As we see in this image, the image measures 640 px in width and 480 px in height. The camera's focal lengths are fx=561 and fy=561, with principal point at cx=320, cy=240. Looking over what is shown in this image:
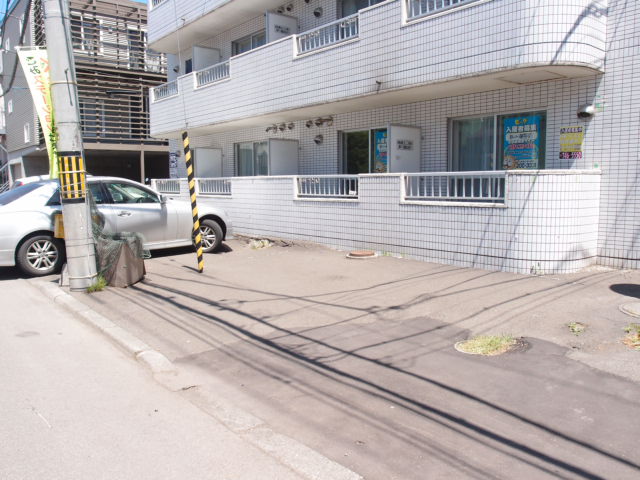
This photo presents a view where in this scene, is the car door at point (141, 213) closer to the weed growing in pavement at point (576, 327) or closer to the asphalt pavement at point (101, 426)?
the asphalt pavement at point (101, 426)

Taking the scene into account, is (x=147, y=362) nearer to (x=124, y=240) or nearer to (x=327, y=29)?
(x=124, y=240)

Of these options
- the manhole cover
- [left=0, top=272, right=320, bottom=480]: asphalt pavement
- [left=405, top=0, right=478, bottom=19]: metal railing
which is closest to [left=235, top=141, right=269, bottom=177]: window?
the manhole cover

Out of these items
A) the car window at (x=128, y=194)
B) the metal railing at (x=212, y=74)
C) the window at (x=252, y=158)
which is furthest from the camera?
the window at (x=252, y=158)

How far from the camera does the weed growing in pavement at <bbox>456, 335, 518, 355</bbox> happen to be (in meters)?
5.59

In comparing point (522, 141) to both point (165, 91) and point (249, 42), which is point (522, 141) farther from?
point (165, 91)

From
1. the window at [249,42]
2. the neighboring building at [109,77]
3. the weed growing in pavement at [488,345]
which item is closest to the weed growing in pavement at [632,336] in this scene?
the weed growing in pavement at [488,345]

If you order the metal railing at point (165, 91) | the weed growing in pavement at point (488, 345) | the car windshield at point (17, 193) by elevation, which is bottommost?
the weed growing in pavement at point (488, 345)

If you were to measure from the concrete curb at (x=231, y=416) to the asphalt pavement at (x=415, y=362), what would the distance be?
10 centimetres

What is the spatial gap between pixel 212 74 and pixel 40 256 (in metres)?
8.72

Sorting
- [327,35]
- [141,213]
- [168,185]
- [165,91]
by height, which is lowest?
[141,213]

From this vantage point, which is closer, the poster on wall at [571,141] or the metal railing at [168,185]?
the poster on wall at [571,141]

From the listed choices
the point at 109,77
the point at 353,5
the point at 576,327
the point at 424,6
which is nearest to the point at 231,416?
the point at 576,327

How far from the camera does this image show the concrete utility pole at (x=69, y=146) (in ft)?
28.0

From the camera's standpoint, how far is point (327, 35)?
1288 cm
